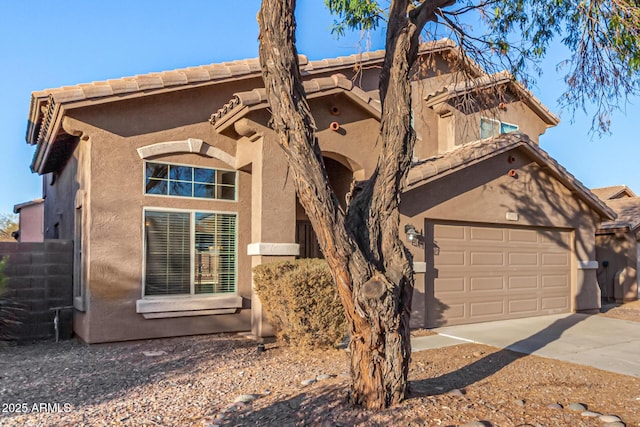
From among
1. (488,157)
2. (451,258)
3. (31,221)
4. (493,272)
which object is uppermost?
(488,157)

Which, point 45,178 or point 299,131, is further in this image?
point 45,178

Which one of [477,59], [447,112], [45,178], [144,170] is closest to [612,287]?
[447,112]

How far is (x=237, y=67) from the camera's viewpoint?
1053cm

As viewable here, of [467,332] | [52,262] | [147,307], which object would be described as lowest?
[467,332]

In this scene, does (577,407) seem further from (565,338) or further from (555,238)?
(555,238)

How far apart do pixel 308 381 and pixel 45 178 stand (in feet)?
44.7

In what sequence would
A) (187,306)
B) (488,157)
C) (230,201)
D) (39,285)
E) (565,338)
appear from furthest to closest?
(488,157) < (230,201) < (39,285) < (565,338) < (187,306)

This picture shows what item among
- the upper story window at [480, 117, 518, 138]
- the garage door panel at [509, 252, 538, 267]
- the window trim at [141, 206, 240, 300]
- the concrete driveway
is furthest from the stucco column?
the upper story window at [480, 117, 518, 138]

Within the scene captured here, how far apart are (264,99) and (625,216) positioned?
15.1 m

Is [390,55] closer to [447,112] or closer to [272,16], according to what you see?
[272,16]

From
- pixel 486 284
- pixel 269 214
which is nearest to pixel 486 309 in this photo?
pixel 486 284

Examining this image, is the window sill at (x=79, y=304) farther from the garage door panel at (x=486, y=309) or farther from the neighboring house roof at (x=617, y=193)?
the neighboring house roof at (x=617, y=193)

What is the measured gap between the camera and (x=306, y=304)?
786 cm

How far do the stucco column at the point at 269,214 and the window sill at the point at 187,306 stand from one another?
0.55m
